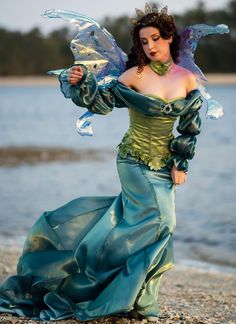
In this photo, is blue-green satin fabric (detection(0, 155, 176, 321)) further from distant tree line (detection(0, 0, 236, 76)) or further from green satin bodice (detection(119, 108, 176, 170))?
distant tree line (detection(0, 0, 236, 76))

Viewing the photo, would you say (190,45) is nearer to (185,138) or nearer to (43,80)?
(185,138)

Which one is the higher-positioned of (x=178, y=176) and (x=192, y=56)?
(x=192, y=56)

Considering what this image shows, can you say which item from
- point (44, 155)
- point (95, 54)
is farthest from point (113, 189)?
point (95, 54)

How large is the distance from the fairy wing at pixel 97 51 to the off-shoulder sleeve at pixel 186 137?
0.47m

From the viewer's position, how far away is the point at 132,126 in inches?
165

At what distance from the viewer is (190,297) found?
554cm

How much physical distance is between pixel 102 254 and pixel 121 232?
0.15 metres

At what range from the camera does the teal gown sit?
13.3ft

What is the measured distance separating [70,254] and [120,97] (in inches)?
33.1

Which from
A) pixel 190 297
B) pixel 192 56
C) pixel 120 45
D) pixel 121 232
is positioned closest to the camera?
pixel 121 232

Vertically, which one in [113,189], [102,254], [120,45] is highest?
[102,254]

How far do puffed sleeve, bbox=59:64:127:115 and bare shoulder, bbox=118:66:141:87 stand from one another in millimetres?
62

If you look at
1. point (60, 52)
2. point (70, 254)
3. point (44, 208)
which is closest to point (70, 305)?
point (70, 254)

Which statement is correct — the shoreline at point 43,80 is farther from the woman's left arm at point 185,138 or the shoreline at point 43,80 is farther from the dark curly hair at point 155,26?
the woman's left arm at point 185,138
